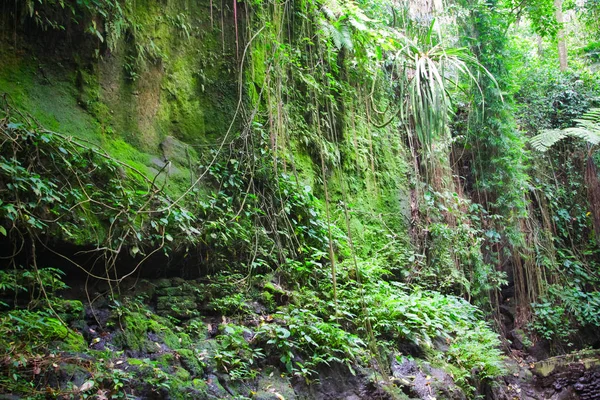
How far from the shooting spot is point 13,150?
293 cm

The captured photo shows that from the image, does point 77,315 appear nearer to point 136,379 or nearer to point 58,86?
point 136,379

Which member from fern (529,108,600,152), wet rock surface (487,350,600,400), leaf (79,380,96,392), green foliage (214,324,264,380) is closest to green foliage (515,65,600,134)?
fern (529,108,600,152)

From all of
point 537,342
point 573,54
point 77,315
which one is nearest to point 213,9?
point 77,315

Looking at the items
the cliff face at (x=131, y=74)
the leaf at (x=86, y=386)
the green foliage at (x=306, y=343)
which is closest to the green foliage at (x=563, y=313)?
the green foliage at (x=306, y=343)

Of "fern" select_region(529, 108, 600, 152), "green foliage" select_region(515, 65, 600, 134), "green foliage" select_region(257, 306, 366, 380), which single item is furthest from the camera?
"green foliage" select_region(515, 65, 600, 134)

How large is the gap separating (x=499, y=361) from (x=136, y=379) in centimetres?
324

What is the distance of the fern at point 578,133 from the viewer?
24.9 ft

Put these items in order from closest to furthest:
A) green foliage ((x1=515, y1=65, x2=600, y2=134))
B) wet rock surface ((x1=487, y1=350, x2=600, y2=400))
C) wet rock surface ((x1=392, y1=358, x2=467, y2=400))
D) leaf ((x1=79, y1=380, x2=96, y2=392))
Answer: leaf ((x1=79, y1=380, x2=96, y2=392)) → wet rock surface ((x1=392, y1=358, x2=467, y2=400)) → wet rock surface ((x1=487, y1=350, x2=600, y2=400)) → green foliage ((x1=515, y1=65, x2=600, y2=134))

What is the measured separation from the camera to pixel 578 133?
7.62m

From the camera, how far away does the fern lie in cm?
760

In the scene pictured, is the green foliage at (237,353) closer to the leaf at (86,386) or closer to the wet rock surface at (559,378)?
the leaf at (86,386)

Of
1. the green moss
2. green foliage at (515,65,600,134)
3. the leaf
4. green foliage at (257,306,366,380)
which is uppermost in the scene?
green foliage at (515,65,600,134)

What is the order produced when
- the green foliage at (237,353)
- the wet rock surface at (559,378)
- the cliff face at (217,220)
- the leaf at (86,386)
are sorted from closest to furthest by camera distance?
the leaf at (86,386) < the cliff face at (217,220) < the green foliage at (237,353) < the wet rock surface at (559,378)

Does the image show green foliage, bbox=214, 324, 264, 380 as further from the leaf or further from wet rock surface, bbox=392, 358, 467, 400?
wet rock surface, bbox=392, 358, 467, 400
